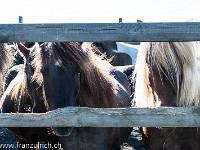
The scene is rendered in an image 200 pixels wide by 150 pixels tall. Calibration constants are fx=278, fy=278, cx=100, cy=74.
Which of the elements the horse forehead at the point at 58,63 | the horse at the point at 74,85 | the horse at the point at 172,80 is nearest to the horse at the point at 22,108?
the horse at the point at 74,85

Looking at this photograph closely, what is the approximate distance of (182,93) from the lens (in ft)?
7.91

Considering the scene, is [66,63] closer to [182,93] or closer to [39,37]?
[39,37]

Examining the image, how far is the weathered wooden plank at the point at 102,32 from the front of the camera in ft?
5.63

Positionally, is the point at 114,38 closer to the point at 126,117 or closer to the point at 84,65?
the point at 126,117

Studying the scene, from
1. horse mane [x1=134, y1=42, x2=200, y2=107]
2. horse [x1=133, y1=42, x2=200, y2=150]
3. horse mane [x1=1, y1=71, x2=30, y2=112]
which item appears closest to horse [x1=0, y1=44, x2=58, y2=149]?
horse mane [x1=1, y1=71, x2=30, y2=112]

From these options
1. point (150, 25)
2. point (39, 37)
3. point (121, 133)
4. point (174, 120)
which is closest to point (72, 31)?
point (39, 37)

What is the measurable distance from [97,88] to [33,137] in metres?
1.36

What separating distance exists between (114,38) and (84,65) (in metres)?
0.86

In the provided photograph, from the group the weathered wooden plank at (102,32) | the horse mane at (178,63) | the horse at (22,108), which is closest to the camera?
the weathered wooden plank at (102,32)

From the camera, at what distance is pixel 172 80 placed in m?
2.36

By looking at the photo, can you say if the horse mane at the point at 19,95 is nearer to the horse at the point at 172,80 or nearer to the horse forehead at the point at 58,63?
the horse forehead at the point at 58,63

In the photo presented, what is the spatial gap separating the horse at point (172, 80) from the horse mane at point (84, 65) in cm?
48

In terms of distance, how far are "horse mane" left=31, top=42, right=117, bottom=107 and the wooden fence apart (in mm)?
636

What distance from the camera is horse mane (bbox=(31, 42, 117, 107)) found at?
239cm
